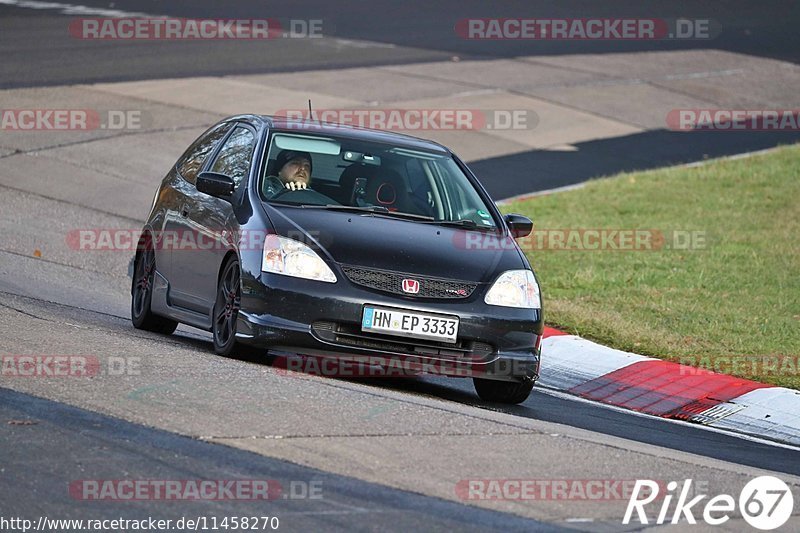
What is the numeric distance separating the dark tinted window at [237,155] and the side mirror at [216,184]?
0.44 ft

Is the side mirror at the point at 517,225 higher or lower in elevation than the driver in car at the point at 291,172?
lower

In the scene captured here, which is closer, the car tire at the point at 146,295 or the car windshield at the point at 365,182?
the car windshield at the point at 365,182

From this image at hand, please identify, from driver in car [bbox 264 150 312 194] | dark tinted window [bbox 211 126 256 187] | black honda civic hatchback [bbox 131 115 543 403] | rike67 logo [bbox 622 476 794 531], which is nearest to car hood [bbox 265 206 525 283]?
black honda civic hatchback [bbox 131 115 543 403]

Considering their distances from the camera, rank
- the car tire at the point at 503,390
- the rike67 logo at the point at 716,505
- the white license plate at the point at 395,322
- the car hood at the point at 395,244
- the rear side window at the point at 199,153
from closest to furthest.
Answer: the rike67 logo at the point at 716,505
the white license plate at the point at 395,322
the car hood at the point at 395,244
the car tire at the point at 503,390
the rear side window at the point at 199,153

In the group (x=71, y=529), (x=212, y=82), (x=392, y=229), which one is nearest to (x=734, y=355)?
(x=392, y=229)

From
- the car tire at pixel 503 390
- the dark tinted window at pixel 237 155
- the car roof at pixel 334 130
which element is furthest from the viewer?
the car roof at pixel 334 130

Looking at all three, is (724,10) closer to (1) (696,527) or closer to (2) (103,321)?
(2) (103,321)

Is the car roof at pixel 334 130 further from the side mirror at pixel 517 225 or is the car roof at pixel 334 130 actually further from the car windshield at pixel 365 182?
the side mirror at pixel 517 225

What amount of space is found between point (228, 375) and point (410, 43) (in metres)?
21.6

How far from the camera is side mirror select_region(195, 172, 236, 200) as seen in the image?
31.7ft

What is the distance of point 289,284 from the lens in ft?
29.0

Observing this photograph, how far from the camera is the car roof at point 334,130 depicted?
10180mm

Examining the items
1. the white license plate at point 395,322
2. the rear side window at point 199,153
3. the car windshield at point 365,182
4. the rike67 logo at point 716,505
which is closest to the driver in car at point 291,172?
the car windshield at point 365,182

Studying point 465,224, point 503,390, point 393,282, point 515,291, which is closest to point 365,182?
point 465,224
